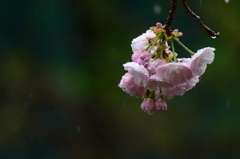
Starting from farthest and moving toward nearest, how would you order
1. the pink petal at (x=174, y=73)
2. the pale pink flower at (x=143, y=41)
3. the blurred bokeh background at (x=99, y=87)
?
the blurred bokeh background at (x=99, y=87)
the pale pink flower at (x=143, y=41)
the pink petal at (x=174, y=73)

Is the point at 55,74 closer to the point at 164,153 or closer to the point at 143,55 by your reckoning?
the point at 164,153

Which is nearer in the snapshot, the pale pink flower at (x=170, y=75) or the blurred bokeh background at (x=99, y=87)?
the pale pink flower at (x=170, y=75)

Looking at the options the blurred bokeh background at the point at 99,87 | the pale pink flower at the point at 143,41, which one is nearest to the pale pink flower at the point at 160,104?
the pale pink flower at the point at 143,41

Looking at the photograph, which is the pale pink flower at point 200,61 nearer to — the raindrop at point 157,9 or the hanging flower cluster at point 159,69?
the hanging flower cluster at point 159,69

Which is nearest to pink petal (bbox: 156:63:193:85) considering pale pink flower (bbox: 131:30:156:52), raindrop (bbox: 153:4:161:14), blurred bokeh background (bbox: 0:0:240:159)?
pale pink flower (bbox: 131:30:156:52)

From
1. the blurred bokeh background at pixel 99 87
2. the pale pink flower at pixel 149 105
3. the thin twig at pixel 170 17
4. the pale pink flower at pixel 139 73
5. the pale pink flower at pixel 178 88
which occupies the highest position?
the thin twig at pixel 170 17

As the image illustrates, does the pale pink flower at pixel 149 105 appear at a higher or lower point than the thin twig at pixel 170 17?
lower

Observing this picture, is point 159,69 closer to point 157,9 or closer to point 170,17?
point 170,17
